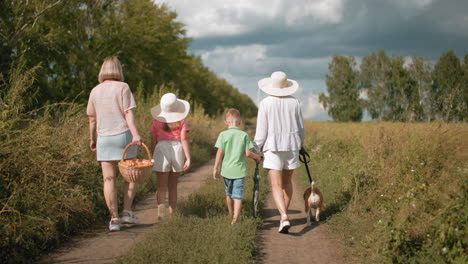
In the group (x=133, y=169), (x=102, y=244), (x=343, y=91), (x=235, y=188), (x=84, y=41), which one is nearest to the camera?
(x=102, y=244)

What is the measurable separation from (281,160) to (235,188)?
0.80 m

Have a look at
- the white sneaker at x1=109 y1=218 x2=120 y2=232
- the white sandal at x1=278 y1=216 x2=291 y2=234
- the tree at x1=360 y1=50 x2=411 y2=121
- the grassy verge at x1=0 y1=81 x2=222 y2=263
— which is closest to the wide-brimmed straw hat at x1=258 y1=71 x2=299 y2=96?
the white sandal at x1=278 y1=216 x2=291 y2=234

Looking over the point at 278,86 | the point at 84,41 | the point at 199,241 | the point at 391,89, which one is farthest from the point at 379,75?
the point at 199,241

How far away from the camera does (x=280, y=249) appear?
5.64 meters

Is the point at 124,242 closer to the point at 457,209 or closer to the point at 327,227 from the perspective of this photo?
the point at 327,227

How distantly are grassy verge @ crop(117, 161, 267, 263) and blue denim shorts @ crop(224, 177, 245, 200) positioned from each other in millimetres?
326

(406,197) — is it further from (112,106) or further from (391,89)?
(391,89)

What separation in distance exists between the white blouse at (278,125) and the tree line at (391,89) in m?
3.13

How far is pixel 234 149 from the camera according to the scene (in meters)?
6.52

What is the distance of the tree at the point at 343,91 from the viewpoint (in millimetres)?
83438

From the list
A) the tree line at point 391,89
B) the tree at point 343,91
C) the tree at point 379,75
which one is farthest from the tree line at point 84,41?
the tree at point 343,91

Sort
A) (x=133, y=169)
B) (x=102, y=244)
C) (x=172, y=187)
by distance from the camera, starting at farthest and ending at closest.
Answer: (x=172, y=187) → (x=133, y=169) → (x=102, y=244)

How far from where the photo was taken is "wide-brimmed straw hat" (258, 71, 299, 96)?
6680mm

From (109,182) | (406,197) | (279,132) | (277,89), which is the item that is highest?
(277,89)
